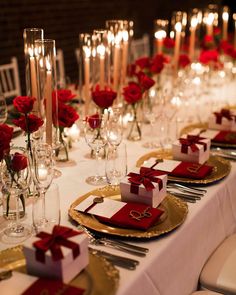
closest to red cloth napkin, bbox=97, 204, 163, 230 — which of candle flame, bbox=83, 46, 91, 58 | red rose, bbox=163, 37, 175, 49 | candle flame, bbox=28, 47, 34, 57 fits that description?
candle flame, bbox=28, 47, 34, 57

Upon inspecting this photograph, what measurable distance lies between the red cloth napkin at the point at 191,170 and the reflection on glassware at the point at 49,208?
0.57 metres

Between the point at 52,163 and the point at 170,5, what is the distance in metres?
5.85

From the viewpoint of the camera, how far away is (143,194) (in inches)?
62.2

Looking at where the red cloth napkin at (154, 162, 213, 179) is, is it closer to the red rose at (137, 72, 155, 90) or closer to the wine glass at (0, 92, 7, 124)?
the red rose at (137, 72, 155, 90)

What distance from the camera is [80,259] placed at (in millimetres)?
1229

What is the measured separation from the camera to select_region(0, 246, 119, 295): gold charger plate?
1191 mm

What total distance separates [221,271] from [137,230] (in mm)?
458

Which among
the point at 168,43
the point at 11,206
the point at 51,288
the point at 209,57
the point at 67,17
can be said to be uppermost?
the point at 67,17

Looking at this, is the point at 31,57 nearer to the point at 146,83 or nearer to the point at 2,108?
the point at 2,108

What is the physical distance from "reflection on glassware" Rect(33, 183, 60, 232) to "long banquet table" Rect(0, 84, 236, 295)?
114 millimetres

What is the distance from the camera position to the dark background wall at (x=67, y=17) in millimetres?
4426

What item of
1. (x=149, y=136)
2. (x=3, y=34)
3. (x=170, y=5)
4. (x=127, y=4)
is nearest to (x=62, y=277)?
(x=149, y=136)

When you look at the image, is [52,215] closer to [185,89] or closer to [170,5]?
[185,89]

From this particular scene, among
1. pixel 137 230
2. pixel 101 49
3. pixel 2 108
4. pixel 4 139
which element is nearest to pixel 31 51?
pixel 2 108
